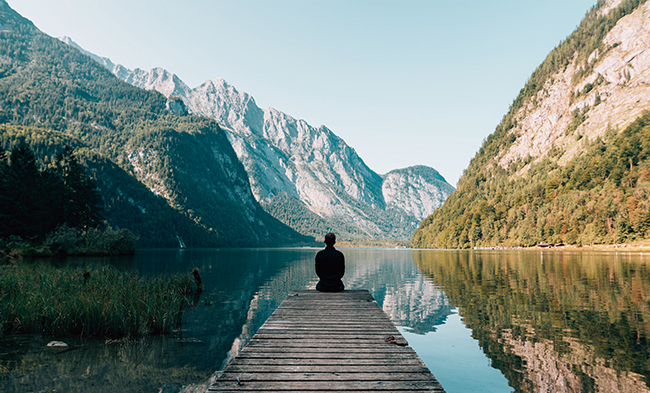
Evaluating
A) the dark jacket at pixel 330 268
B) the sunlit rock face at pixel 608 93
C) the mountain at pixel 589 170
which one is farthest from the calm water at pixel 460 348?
the sunlit rock face at pixel 608 93

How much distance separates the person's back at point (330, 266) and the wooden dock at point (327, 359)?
276 centimetres

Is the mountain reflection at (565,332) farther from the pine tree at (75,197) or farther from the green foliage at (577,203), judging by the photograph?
the green foliage at (577,203)

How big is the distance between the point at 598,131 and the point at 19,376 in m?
195

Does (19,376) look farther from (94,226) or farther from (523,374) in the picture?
(94,226)

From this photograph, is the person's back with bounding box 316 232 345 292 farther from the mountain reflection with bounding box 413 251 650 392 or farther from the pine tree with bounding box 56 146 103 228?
the pine tree with bounding box 56 146 103 228

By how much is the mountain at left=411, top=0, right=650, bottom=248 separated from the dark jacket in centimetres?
10837

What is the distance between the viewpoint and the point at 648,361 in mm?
12078

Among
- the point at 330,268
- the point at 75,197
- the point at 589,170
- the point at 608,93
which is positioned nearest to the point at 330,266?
the point at 330,268

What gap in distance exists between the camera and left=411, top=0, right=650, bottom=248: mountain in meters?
107

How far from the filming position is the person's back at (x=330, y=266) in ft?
49.5

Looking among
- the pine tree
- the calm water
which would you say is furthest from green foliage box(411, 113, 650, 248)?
the pine tree

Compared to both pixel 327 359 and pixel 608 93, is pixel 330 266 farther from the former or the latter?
pixel 608 93

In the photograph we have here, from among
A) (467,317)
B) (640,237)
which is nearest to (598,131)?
(640,237)

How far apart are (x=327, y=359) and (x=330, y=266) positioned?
7.75 meters
